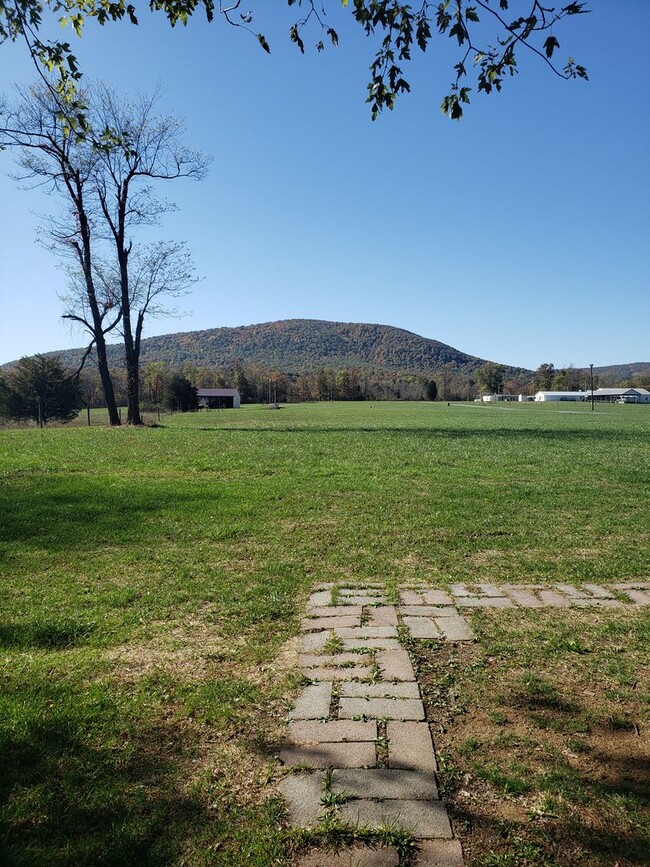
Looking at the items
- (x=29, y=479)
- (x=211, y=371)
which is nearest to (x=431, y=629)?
(x=29, y=479)

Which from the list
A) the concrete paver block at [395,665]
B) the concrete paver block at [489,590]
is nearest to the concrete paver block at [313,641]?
the concrete paver block at [395,665]

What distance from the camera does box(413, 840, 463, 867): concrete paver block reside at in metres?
1.71

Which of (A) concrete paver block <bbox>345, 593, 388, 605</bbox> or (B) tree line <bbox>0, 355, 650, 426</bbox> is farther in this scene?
(B) tree line <bbox>0, 355, 650, 426</bbox>

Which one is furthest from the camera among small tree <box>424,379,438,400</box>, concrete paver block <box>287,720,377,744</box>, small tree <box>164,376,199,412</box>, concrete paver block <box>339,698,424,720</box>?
small tree <box>424,379,438,400</box>

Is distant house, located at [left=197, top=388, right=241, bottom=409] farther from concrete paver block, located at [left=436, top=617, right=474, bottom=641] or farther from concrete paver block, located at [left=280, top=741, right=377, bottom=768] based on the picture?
concrete paver block, located at [left=280, top=741, right=377, bottom=768]

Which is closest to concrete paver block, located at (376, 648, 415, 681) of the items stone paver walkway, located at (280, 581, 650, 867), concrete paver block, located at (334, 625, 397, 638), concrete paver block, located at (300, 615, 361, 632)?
stone paver walkway, located at (280, 581, 650, 867)

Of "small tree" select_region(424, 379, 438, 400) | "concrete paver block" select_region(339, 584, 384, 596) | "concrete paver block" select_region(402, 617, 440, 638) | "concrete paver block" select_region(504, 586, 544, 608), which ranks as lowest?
"concrete paver block" select_region(504, 586, 544, 608)

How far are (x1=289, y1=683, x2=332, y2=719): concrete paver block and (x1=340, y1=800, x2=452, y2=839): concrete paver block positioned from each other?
0.59m

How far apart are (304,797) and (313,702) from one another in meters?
0.64

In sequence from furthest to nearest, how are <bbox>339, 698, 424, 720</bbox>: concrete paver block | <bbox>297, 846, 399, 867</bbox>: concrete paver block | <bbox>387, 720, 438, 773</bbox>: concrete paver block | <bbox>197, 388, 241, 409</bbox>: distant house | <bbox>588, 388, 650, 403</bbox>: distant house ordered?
<bbox>588, 388, 650, 403</bbox>: distant house → <bbox>197, 388, 241, 409</bbox>: distant house → <bbox>339, 698, 424, 720</bbox>: concrete paver block → <bbox>387, 720, 438, 773</bbox>: concrete paver block → <bbox>297, 846, 399, 867</bbox>: concrete paver block

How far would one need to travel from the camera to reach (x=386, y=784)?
2.04 metres

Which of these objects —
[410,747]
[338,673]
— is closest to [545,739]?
[410,747]

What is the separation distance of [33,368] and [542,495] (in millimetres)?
57962

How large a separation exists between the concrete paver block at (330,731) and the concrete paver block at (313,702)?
54 millimetres
